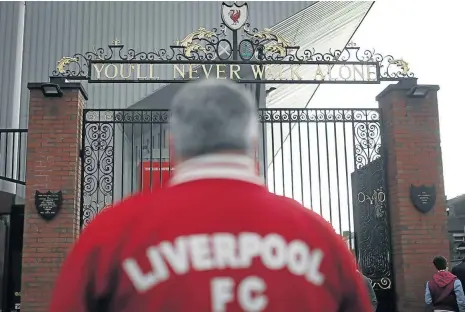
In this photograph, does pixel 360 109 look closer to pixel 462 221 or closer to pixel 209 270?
pixel 462 221

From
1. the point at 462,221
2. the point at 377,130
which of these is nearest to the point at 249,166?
the point at 377,130

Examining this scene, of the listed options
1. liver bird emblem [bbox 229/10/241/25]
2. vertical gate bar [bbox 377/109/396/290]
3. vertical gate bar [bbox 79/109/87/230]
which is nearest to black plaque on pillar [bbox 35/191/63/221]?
vertical gate bar [bbox 79/109/87/230]

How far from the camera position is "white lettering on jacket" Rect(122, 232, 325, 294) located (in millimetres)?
1402

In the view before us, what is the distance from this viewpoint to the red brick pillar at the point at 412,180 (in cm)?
699

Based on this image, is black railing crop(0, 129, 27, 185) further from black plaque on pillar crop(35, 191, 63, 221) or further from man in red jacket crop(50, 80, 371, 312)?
man in red jacket crop(50, 80, 371, 312)

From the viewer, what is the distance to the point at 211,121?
1.56 m

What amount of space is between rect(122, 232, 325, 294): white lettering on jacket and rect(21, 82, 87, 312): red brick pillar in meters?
5.73

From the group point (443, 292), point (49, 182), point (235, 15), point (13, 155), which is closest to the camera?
point (443, 292)

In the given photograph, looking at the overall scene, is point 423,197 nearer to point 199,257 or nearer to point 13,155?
point 13,155

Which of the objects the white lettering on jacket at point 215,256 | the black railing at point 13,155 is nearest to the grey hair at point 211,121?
the white lettering on jacket at point 215,256

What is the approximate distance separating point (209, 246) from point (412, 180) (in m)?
6.20

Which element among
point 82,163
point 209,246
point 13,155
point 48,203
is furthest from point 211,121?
point 13,155

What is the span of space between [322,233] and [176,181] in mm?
402

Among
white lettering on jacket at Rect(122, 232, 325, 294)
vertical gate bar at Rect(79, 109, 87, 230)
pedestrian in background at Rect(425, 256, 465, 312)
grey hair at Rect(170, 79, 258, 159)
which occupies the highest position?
vertical gate bar at Rect(79, 109, 87, 230)
